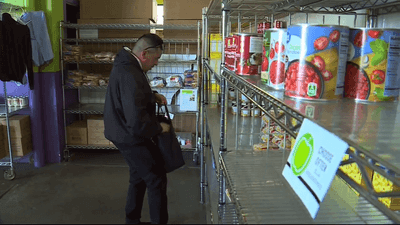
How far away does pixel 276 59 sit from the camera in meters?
0.86

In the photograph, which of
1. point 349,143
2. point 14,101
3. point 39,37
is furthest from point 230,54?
point 14,101

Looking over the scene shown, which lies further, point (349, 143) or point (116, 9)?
point (116, 9)

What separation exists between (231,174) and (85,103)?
392 cm

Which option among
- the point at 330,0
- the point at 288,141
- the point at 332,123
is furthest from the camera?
the point at 288,141

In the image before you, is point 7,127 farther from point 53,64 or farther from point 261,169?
point 261,169

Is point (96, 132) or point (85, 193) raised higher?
point (96, 132)

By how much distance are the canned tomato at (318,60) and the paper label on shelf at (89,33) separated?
3.97m

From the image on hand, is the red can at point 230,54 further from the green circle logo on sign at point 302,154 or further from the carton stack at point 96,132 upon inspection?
the carton stack at point 96,132

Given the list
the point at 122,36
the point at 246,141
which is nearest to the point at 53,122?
the point at 122,36

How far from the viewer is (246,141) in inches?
65.1

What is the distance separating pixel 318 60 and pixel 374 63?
4.5 inches

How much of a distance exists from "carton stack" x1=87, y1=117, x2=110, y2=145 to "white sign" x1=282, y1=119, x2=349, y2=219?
3842mm

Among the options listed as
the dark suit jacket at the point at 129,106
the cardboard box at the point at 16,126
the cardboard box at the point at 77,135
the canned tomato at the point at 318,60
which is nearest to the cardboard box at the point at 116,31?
the cardboard box at the point at 77,135

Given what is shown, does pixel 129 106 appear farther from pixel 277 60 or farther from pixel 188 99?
pixel 188 99
